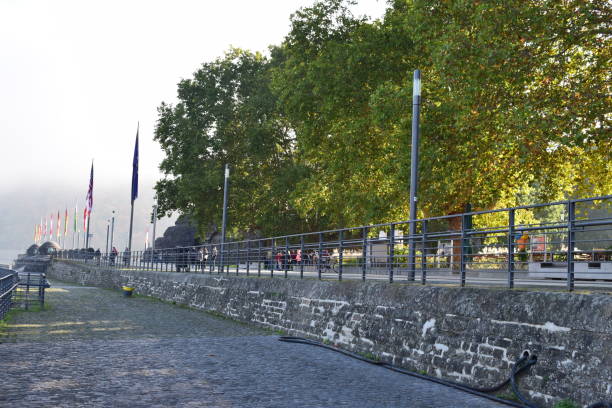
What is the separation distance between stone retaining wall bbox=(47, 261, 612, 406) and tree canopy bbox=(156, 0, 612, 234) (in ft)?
23.5

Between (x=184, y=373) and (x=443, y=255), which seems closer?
(x=184, y=373)

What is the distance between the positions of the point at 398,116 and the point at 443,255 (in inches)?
574

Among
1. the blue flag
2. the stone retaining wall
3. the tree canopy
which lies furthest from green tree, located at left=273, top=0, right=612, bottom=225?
the blue flag

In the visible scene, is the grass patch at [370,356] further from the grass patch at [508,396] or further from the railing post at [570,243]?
the railing post at [570,243]

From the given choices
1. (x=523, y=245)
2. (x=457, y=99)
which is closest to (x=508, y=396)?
(x=523, y=245)

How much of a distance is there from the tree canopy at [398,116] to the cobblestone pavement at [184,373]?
917 cm

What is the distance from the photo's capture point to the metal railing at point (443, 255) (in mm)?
9898

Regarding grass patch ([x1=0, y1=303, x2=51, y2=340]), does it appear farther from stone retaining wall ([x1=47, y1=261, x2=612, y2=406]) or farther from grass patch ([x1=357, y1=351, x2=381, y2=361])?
grass patch ([x1=357, y1=351, x2=381, y2=361])

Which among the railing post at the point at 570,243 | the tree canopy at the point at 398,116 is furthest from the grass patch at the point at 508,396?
the tree canopy at the point at 398,116

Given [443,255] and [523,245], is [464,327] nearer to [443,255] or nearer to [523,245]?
[443,255]

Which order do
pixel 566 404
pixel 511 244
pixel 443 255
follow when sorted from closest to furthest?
pixel 566 404 → pixel 511 244 → pixel 443 255

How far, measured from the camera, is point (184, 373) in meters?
10.5

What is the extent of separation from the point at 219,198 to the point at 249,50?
471 inches

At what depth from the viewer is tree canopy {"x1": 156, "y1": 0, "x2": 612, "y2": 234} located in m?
18.1
